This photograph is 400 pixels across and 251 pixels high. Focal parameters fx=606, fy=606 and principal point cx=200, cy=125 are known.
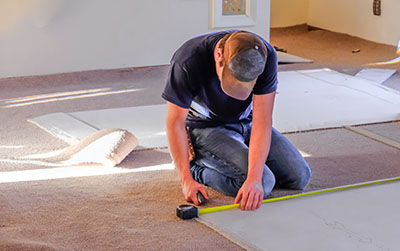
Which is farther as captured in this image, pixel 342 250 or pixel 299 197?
pixel 299 197

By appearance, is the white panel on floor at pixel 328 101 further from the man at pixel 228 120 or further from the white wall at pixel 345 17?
the white wall at pixel 345 17

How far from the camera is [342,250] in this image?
6.88 ft

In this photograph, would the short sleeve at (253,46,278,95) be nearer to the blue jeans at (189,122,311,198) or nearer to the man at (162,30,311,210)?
the man at (162,30,311,210)

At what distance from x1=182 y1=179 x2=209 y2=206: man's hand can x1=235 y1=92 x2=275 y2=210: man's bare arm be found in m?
0.16

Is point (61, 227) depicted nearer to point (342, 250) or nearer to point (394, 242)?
point (342, 250)

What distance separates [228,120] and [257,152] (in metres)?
0.28

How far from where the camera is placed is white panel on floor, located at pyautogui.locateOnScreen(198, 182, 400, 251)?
7.04ft

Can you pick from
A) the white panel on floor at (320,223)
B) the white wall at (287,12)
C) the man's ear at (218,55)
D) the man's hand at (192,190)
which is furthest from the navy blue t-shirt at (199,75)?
the white wall at (287,12)

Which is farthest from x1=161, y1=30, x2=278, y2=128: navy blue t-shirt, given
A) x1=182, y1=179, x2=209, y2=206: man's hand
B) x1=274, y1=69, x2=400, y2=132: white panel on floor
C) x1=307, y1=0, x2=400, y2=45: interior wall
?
x1=307, y1=0, x2=400, y2=45: interior wall

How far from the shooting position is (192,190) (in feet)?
8.07

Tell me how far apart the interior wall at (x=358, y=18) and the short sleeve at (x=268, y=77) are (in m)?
4.05

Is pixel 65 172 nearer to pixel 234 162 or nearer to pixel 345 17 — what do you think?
pixel 234 162

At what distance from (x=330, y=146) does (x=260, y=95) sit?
1053mm

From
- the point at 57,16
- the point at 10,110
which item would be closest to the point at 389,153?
the point at 10,110
